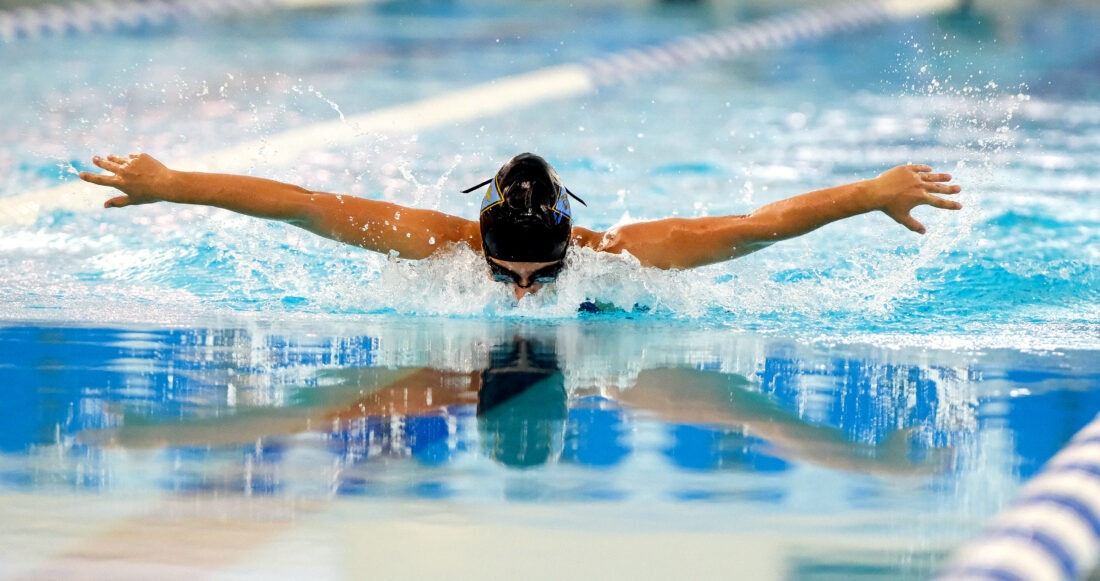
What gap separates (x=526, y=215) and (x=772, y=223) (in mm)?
604

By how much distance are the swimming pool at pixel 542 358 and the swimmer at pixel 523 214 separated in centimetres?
12

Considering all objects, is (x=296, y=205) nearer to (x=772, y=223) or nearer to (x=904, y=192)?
(x=772, y=223)

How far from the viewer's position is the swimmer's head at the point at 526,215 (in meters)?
3.08

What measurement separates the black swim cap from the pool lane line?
209 cm

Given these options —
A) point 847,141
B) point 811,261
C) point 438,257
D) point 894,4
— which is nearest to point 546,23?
point 894,4

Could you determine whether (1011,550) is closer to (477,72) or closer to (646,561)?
(646,561)

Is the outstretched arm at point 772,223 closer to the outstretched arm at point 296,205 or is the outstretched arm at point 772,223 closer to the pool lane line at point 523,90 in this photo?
the outstretched arm at point 296,205

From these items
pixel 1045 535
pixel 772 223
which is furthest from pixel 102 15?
pixel 1045 535

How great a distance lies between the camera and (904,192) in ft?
10.1

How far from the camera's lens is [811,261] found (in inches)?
175

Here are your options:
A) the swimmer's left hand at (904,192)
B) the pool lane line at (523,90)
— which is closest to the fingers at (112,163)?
the swimmer's left hand at (904,192)

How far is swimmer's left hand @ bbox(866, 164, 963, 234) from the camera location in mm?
3066

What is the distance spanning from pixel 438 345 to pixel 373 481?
1151 mm

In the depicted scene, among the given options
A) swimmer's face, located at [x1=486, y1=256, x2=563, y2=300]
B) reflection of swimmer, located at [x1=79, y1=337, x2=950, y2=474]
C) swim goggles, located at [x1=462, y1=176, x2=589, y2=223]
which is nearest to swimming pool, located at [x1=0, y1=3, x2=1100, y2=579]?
reflection of swimmer, located at [x1=79, y1=337, x2=950, y2=474]
